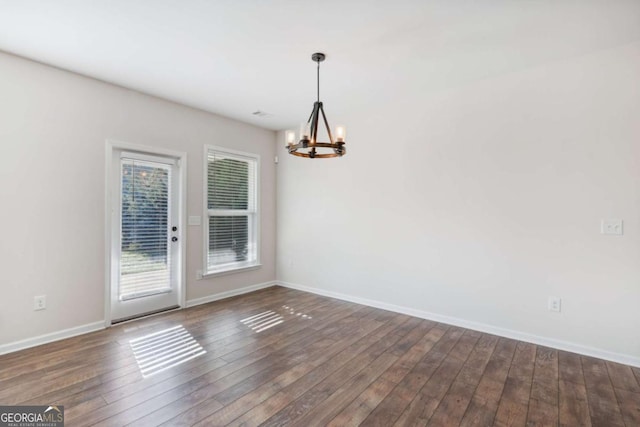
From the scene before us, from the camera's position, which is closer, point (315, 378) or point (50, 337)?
point (315, 378)

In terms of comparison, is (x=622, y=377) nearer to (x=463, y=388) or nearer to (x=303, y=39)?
(x=463, y=388)

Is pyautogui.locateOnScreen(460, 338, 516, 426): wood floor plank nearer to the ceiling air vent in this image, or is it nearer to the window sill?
the window sill

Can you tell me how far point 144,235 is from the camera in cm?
365

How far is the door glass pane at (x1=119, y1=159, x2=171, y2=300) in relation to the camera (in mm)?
3501

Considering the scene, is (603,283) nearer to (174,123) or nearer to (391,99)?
(391,99)

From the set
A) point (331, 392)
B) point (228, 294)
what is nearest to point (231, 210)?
point (228, 294)

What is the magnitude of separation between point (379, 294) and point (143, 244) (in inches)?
120

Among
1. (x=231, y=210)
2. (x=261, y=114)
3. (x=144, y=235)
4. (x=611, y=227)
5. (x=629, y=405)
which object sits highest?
(x=261, y=114)

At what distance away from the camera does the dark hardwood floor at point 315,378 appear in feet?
6.38

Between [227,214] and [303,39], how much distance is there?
2845mm

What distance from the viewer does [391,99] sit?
3873mm

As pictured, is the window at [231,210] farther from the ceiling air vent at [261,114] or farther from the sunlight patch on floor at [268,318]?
the sunlight patch on floor at [268,318]

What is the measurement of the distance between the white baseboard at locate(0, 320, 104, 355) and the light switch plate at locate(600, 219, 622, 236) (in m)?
5.02

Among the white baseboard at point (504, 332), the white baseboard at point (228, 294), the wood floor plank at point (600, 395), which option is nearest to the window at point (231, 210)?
the white baseboard at point (228, 294)
